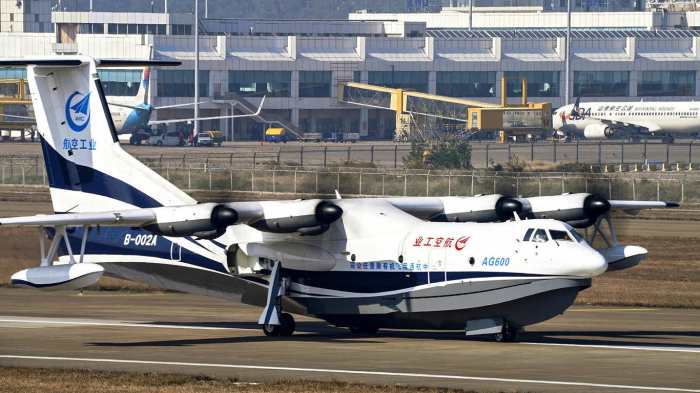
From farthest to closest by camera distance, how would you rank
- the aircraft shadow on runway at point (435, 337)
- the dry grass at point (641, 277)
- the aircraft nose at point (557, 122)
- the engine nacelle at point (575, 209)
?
the aircraft nose at point (557, 122), the dry grass at point (641, 277), the engine nacelle at point (575, 209), the aircraft shadow on runway at point (435, 337)

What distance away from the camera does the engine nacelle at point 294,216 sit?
3092 centimetres

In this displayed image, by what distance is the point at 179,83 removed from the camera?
470ft

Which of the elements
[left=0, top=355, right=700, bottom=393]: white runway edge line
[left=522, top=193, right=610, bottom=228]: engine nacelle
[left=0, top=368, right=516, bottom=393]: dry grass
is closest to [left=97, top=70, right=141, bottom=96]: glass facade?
[left=522, top=193, right=610, bottom=228]: engine nacelle

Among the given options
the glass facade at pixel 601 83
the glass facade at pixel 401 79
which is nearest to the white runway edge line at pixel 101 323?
the glass facade at pixel 401 79

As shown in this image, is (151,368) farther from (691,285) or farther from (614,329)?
(691,285)

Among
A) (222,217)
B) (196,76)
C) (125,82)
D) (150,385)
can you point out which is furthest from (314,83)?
(150,385)

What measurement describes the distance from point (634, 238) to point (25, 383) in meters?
41.0

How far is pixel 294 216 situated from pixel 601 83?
426 feet

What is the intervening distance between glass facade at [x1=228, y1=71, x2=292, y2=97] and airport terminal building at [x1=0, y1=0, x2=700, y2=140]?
11 cm

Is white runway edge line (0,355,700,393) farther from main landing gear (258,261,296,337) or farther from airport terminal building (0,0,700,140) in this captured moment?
airport terminal building (0,0,700,140)

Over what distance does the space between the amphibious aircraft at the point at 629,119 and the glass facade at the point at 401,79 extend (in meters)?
20.0

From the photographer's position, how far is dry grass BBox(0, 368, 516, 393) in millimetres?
24391

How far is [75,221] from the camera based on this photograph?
98.6ft

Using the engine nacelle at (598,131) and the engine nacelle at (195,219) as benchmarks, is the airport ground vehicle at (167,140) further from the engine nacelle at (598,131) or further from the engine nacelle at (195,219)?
the engine nacelle at (195,219)
